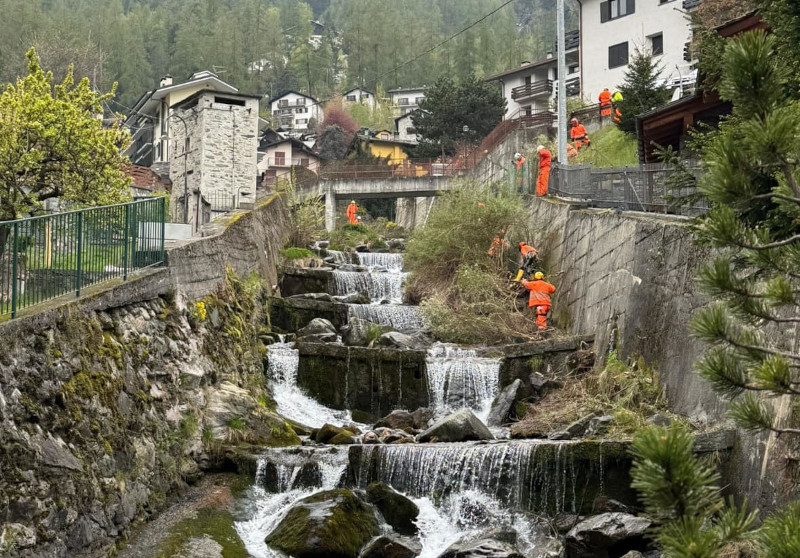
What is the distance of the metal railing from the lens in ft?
63.6

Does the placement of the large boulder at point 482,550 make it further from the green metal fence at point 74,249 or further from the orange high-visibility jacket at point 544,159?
the orange high-visibility jacket at point 544,159

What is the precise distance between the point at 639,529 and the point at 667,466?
8.79 m

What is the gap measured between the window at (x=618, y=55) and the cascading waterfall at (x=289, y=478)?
3514 cm

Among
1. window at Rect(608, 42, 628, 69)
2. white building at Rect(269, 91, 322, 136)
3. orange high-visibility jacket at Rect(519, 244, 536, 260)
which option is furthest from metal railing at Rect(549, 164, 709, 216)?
A: white building at Rect(269, 91, 322, 136)

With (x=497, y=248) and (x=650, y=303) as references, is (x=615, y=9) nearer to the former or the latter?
(x=497, y=248)

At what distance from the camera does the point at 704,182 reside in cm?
607

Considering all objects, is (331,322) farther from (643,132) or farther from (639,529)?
(639,529)

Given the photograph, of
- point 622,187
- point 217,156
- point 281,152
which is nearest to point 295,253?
point 217,156

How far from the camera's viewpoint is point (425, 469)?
15.5 m

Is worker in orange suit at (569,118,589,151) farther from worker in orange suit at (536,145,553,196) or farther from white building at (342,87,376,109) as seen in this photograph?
white building at (342,87,376,109)

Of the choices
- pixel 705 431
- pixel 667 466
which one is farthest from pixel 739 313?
pixel 705 431

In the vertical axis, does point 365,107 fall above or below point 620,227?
above

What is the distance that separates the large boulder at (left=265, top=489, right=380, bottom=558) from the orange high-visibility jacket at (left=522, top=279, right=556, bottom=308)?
1025 cm

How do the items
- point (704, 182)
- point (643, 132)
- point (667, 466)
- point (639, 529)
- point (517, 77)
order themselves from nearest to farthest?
point (667, 466) < point (704, 182) < point (639, 529) < point (643, 132) < point (517, 77)
